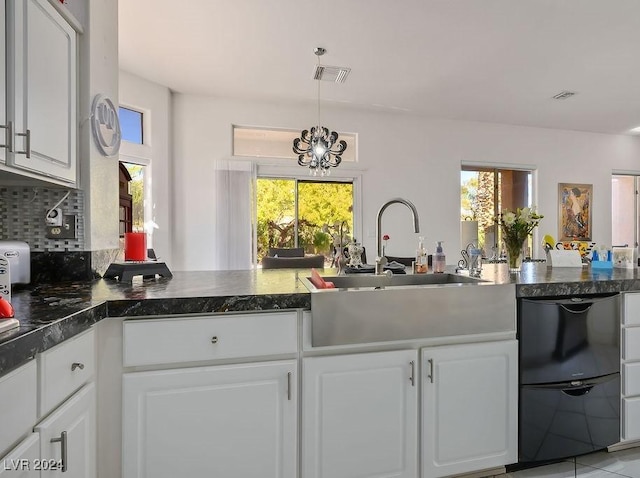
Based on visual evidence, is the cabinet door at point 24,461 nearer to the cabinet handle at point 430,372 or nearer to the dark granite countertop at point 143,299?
the dark granite countertop at point 143,299

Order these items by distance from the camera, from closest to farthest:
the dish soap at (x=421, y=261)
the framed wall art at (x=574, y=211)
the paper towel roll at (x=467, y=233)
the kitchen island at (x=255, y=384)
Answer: the kitchen island at (x=255, y=384) → the dish soap at (x=421, y=261) → the paper towel roll at (x=467, y=233) → the framed wall art at (x=574, y=211)

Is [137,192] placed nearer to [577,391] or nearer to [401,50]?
[401,50]

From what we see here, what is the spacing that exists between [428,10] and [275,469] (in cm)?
332

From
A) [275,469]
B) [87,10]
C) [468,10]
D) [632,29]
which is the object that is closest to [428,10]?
[468,10]

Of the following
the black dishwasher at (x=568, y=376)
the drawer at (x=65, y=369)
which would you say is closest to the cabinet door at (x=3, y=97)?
the drawer at (x=65, y=369)

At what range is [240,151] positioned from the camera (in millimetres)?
5344

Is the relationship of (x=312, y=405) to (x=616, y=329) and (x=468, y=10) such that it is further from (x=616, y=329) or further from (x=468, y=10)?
(x=468, y=10)

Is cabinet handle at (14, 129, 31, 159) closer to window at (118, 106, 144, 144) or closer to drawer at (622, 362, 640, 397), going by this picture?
drawer at (622, 362, 640, 397)

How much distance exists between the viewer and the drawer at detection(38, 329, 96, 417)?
852 mm

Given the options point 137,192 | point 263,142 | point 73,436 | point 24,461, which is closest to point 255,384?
point 73,436

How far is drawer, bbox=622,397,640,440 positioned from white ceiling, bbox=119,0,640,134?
2.84 metres

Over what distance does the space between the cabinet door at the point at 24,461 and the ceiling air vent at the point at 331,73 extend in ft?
13.2

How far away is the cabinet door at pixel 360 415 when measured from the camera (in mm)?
1312

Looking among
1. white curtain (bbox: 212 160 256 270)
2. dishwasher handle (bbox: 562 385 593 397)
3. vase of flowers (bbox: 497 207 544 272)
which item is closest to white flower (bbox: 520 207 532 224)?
vase of flowers (bbox: 497 207 544 272)
